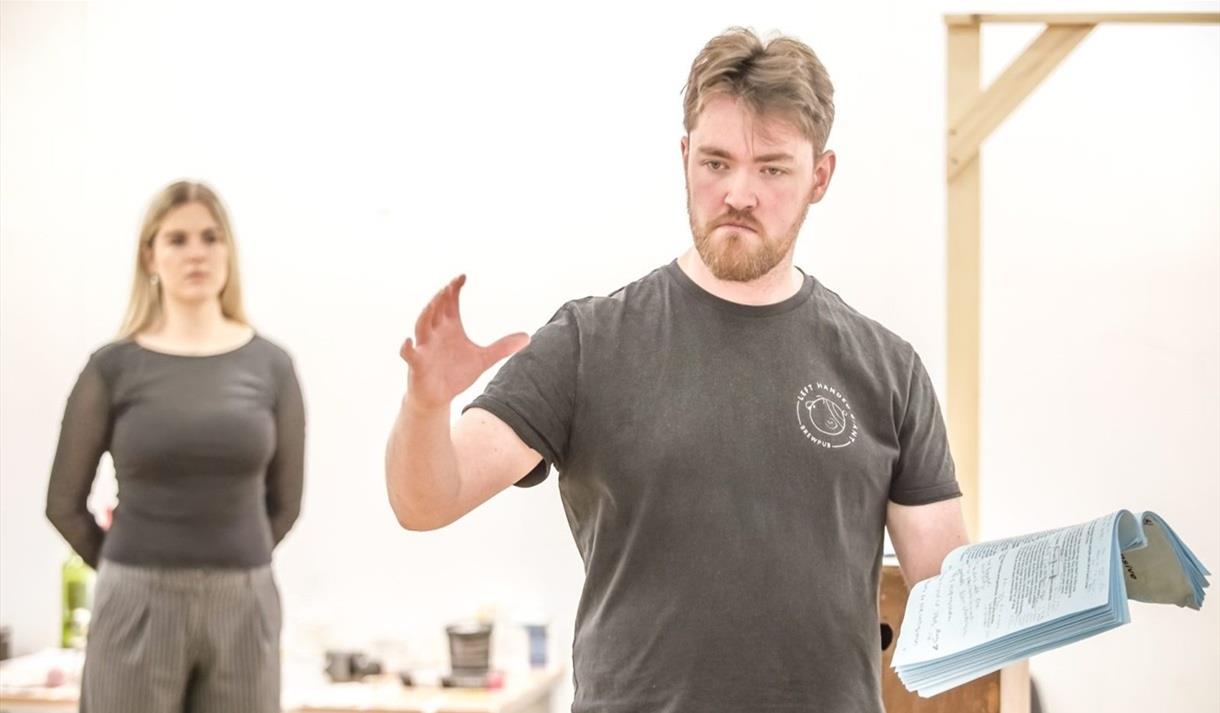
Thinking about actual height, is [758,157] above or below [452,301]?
above

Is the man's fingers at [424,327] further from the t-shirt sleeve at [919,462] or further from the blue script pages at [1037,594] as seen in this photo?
the t-shirt sleeve at [919,462]

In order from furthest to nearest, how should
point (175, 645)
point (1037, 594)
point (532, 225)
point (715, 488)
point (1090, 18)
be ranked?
point (532, 225) < point (1090, 18) < point (175, 645) < point (715, 488) < point (1037, 594)

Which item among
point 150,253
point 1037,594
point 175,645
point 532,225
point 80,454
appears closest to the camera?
point 1037,594

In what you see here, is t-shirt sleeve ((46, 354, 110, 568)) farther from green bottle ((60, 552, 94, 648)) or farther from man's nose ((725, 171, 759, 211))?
man's nose ((725, 171, 759, 211))

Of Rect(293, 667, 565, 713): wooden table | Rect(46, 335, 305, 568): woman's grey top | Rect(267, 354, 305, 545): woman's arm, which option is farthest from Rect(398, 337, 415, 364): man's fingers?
Rect(293, 667, 565, 713): wooden table

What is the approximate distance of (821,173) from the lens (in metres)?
1.60

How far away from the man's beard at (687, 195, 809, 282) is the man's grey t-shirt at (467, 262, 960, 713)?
0.04 m

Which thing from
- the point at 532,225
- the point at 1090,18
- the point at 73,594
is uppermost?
the point at 1090,18

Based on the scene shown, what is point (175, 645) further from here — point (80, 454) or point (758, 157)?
point (758, 157)

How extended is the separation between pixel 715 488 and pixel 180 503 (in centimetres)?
157

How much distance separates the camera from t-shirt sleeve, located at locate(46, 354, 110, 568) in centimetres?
269

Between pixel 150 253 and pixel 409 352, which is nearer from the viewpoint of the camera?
pixel 409 352

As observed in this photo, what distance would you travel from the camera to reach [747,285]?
1.53 metres

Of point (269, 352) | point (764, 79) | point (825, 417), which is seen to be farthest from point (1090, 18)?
point (269, 352)
